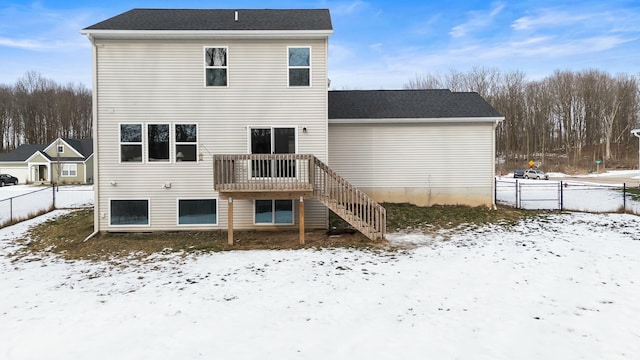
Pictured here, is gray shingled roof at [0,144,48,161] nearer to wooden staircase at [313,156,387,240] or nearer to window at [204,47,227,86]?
window at [204,47,227,86]

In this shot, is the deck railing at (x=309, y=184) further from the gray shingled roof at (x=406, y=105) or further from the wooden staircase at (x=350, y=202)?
the gray shingled roof at (x=406, y=105)

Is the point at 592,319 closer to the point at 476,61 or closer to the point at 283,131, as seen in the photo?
the point at 283,131

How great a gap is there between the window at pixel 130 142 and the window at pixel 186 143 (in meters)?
1.16

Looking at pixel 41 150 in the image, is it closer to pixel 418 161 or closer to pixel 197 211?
pixel 197 211

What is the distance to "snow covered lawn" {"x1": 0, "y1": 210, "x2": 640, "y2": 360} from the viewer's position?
14.2 ft

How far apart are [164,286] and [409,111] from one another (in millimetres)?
11172

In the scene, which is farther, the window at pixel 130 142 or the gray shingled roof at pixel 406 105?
the gray shingled roof at pixel 406 105

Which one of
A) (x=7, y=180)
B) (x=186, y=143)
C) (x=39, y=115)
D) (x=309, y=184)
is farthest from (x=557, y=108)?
(x=39, y=115)

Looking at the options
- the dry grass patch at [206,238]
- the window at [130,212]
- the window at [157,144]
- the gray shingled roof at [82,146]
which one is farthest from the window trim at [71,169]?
the window at [157,144]

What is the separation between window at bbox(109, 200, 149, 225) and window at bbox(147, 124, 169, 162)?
1453 mm

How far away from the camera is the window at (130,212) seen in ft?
35.6

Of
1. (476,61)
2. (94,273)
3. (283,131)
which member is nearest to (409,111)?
(283,131)

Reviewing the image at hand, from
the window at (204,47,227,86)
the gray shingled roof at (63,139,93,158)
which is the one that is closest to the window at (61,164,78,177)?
the gray shingled roof at (63,139,93,158)

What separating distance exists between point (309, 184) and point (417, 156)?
20.2 feet
